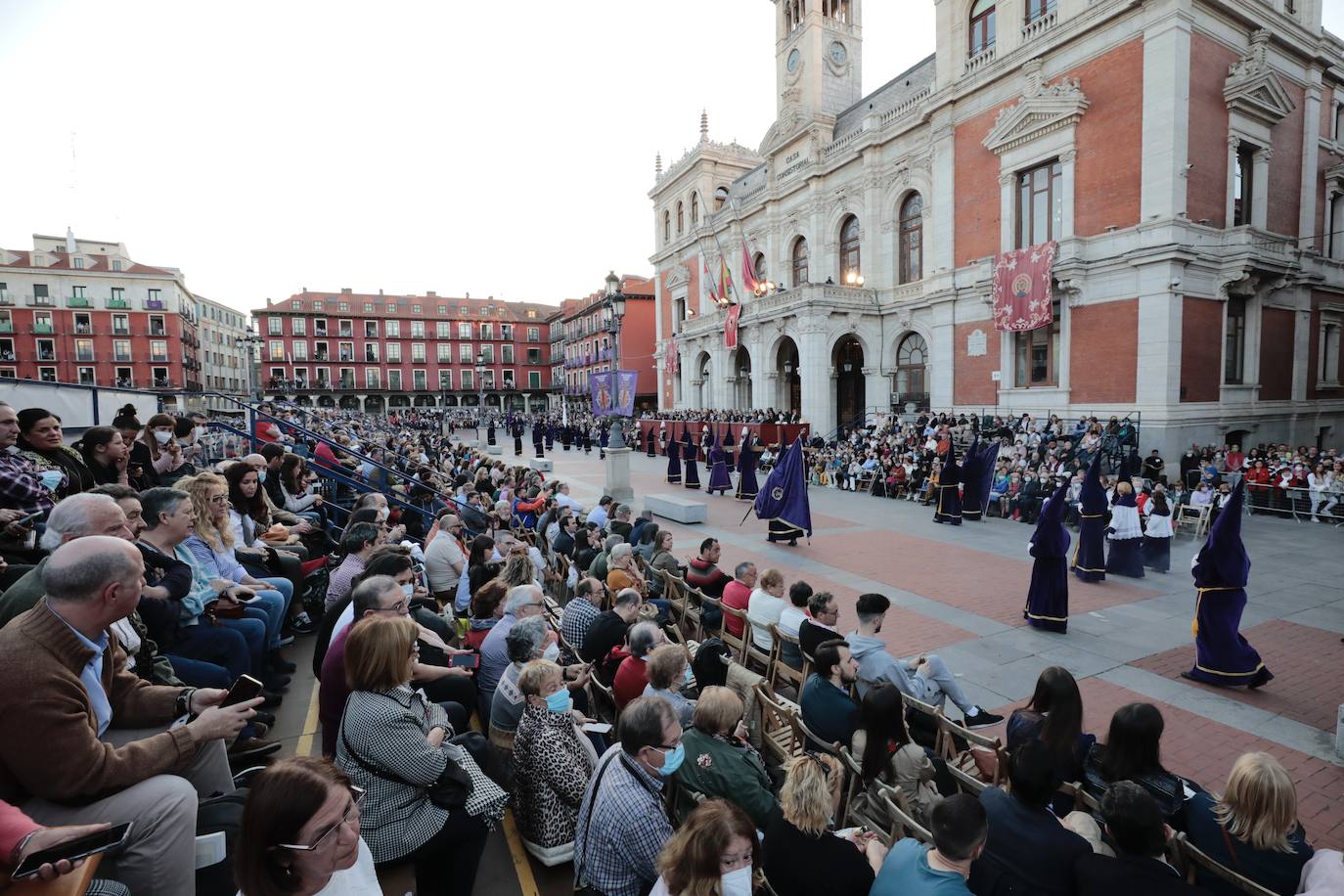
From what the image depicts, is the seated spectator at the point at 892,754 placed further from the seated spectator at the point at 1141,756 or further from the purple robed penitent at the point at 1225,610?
the purple robed penitent at the point at 1225,610

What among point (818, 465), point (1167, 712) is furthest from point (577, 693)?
point (818, 465)

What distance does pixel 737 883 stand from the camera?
2.19 m

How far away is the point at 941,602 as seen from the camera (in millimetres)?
8172

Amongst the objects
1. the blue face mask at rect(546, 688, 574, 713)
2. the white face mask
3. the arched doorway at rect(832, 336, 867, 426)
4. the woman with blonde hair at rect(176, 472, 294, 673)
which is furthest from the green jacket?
the arched doorway at rect(832, 336, 867, 426)

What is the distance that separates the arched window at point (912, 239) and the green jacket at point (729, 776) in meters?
25.8

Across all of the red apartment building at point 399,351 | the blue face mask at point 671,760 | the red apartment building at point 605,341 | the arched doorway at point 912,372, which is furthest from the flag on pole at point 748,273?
the red apartment building at point 399,351

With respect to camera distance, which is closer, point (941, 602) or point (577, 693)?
point (577, 693)

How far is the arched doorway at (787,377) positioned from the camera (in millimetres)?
31766

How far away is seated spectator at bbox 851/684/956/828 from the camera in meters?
3.43

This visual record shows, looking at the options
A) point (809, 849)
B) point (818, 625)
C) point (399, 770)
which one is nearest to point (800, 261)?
point (818, 625)

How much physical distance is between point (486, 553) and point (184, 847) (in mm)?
4246

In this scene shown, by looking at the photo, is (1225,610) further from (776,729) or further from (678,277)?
(678,277)

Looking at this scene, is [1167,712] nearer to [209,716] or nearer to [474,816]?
[474,816]

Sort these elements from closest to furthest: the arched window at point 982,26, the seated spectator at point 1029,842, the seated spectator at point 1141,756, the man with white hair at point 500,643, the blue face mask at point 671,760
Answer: the seated spectator at point 1029,842, the blue face mask at point 671,760, the seated spectator at point 1141,756, the man with white hair at point 500,643, the arched window at point 982,26
